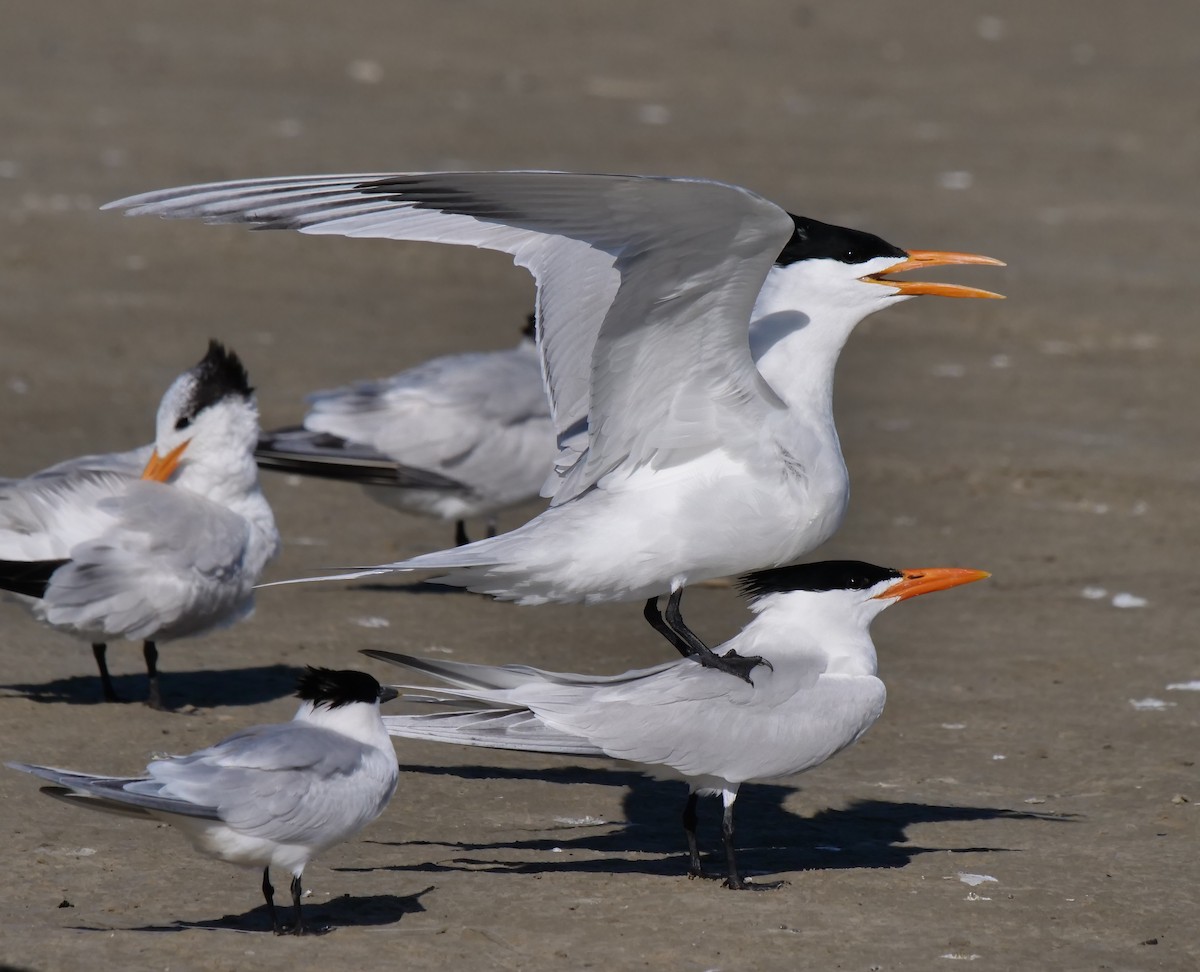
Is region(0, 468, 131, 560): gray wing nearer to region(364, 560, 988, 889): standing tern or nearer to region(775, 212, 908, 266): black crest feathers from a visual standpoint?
region(364, 560, 988, 889): standing tern

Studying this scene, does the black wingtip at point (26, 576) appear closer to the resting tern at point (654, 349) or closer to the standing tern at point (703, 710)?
the resting tern at point (654, 349)

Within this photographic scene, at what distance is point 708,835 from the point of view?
496 centimetres

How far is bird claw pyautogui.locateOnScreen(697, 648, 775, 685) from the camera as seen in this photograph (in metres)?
4.52

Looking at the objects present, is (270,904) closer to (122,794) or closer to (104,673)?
(122,794)

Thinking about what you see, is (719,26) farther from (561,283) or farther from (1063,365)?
(561,283)

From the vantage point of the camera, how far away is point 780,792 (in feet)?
17.2

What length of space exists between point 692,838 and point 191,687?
1933 millimetres

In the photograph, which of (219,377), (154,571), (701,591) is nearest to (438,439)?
(701,591)

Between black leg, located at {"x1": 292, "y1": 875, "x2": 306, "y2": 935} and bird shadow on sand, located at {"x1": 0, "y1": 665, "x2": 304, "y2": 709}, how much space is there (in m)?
1.68

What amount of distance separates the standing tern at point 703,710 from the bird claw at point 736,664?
22 millimetres

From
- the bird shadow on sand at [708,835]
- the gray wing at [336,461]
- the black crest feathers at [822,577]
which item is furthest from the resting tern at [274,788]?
the gray wing at [336,461]

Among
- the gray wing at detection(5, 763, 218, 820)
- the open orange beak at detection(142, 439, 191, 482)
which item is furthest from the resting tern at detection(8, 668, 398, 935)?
the open orange beak at detection(142, 439, 191, 482)

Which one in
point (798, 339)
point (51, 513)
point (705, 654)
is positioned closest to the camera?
point (705, 654)

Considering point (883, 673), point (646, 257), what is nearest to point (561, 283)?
point (646, 257)
